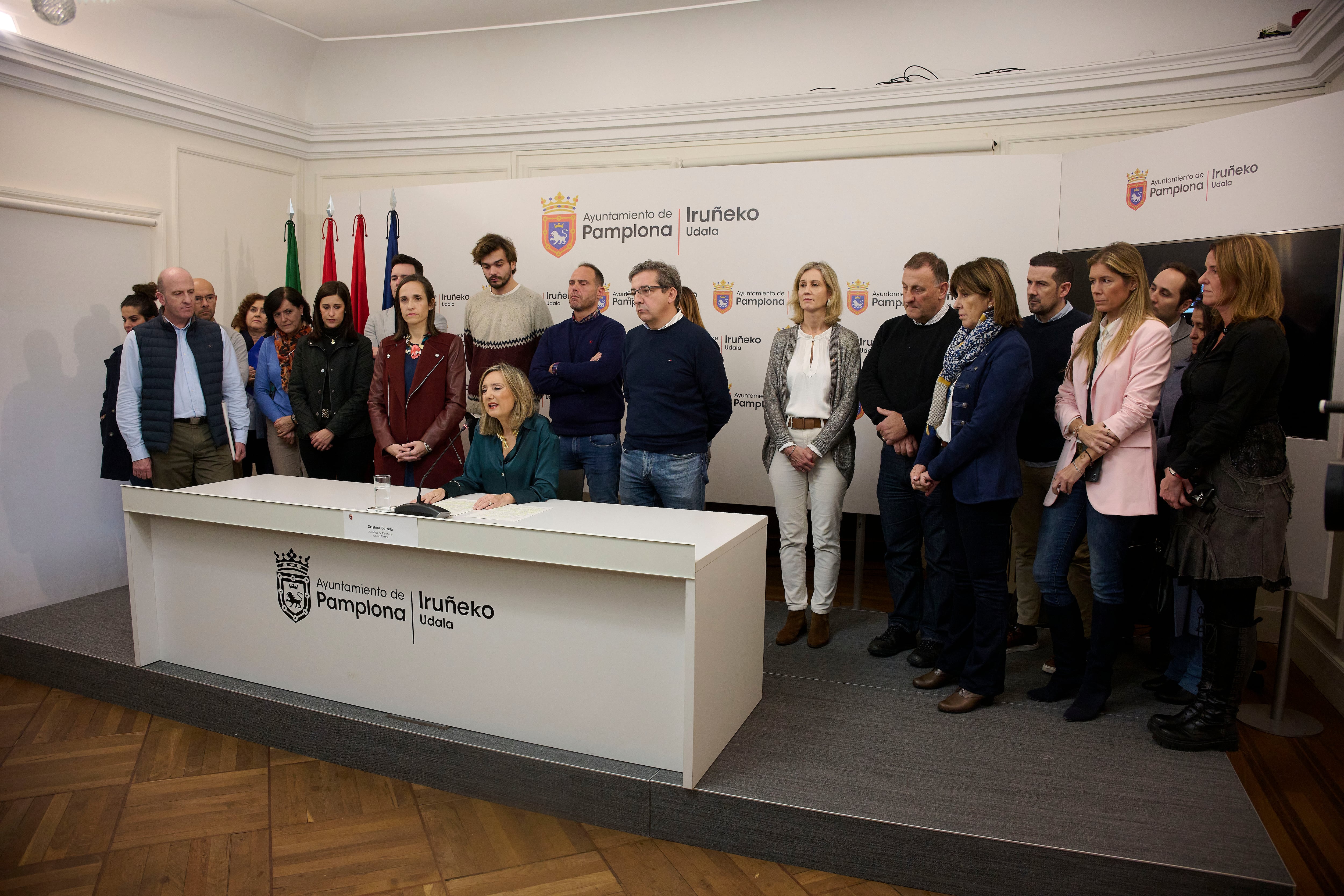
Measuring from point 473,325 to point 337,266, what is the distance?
1.98 meters

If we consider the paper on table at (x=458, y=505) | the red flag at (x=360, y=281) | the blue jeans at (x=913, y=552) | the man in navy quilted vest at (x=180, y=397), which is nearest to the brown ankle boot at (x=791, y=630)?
the blue jeans at (x=913, y=552)

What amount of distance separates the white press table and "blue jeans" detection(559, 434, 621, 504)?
862 mm

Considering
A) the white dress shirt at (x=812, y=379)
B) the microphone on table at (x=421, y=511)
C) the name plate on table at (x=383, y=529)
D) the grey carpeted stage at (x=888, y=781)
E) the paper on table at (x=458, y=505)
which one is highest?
the white dress shirt at (x=812, y=379)

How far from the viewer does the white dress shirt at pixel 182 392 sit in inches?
146

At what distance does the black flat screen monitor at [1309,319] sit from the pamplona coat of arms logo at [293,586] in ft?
11.7

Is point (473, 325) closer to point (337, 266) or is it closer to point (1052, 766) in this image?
point (337, 266)

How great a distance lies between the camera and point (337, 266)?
551 centimetres

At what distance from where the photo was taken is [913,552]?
10.9 ft

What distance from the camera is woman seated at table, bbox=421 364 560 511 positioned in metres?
2.88

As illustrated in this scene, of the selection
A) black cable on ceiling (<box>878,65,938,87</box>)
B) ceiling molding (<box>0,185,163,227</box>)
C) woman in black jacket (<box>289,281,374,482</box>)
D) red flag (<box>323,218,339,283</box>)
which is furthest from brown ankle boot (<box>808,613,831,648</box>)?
ceiling molding (<box>0,185,163,227</box>)

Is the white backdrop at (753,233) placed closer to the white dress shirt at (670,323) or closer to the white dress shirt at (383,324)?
the white dress shirt at (383,324)

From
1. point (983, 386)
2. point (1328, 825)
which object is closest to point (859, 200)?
point (983, 386)

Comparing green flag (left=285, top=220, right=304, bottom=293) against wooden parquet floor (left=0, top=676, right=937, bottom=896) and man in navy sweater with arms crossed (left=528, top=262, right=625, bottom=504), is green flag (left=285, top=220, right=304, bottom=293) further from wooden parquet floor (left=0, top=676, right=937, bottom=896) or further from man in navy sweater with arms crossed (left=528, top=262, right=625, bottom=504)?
wooden parquet floor (left=0, top=676, right=937, bottom=896)

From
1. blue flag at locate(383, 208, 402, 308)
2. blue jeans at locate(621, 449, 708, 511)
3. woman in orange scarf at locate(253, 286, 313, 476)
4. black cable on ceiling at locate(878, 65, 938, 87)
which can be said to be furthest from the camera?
blue flag at locate(383, 208, 402, 308)
